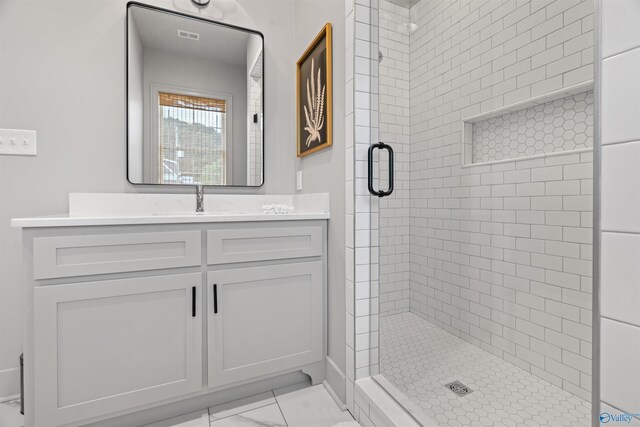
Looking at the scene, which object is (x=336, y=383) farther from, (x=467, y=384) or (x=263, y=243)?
(x=263, y=243)

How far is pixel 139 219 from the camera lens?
1188 millimetres

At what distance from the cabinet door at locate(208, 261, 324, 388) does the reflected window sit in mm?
753

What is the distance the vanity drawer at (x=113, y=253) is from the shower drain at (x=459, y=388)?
4.26ft

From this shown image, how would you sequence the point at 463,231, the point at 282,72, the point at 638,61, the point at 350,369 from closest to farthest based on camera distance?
the point at 638,61 → the point at 350,369 → the point at 463,231 → the point at 282,72

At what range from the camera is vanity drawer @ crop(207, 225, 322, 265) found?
52.5 inches

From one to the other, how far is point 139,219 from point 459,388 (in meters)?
1.60

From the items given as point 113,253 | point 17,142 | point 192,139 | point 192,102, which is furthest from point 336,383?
point 17,142

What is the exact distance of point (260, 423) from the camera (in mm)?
1289

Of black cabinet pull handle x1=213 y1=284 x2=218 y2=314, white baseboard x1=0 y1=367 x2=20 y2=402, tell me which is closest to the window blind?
black cabinet pull handle x1=213 y1=284 x2=218 y2=314

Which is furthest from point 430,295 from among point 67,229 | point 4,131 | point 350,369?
point 4,131

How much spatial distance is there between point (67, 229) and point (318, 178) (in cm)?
112

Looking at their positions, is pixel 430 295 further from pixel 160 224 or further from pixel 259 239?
pixel 160 224

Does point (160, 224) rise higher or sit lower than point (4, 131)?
lower

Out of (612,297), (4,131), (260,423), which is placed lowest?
(260,423)
